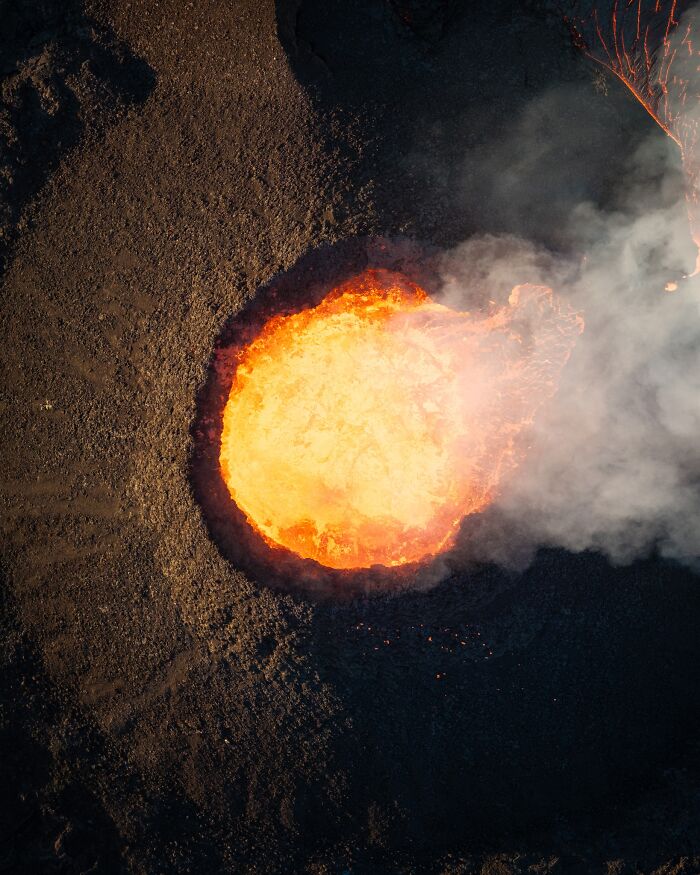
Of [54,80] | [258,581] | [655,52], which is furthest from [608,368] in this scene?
[54,80]

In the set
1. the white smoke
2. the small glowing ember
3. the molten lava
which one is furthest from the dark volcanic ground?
the molten lava

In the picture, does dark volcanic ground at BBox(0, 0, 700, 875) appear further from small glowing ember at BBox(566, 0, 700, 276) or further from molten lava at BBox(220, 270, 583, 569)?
molten lava at BBox(220, 270, 583, 569)

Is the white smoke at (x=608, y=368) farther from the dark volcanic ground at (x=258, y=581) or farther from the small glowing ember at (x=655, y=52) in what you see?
the small glowing ember at (x=655, y=52)

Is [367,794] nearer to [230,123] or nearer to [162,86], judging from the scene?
[230,123]

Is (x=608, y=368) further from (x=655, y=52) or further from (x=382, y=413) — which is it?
(x=655, y=52)

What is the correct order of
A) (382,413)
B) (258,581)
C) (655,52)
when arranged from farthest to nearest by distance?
(655,52), (382,413), (258,581)

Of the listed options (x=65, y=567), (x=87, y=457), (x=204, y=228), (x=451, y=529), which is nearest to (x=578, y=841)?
(x=451, y=529)
